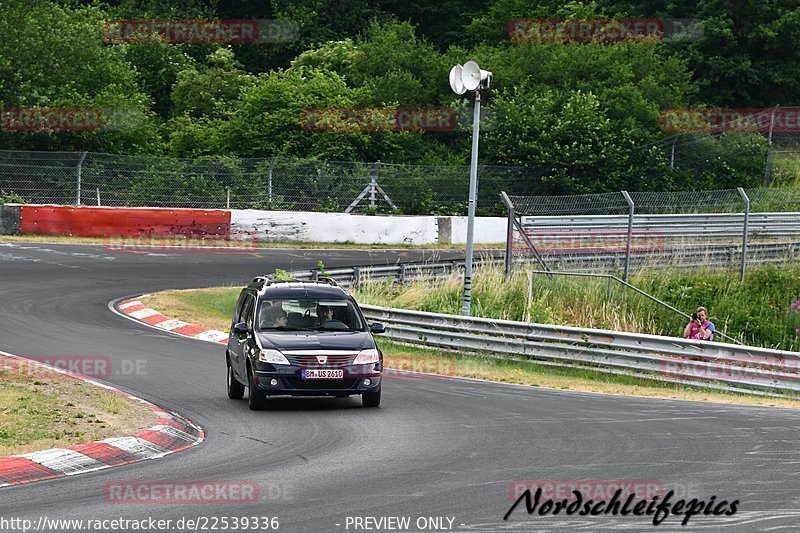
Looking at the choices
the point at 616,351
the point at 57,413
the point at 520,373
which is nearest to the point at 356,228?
the point at 520,373

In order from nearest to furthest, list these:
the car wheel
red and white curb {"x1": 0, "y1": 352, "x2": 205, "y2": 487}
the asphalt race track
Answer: the asphalt race track → red and white curb {"x1": 0, "y1": 352, "x2": 205, "y2": 487} → the car wheel

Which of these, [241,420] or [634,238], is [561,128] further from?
[241,420]

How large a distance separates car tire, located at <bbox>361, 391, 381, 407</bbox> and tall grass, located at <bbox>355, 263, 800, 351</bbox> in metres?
8.23

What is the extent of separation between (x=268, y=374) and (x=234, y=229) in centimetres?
2205

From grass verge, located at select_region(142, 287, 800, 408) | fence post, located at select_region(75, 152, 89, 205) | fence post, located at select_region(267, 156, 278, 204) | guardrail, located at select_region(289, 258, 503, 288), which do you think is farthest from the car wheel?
fence post, located at select_region(267, 156, 278, 204)

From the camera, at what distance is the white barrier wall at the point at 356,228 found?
36.2m

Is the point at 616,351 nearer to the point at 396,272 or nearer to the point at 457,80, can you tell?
the point at 457,80

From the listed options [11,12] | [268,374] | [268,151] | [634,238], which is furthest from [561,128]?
[268,374]

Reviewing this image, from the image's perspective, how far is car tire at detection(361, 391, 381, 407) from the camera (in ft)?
48.3

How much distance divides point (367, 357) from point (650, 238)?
48.6 ft

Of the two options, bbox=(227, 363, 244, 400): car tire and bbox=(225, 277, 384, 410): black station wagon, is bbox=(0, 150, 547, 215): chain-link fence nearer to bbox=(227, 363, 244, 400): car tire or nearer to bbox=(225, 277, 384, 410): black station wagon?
bbox=(225, 277, 384, 410): black station wagon

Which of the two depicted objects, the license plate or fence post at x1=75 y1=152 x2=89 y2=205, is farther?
fence post at x1=75 y1=152 x2=89 y2=205

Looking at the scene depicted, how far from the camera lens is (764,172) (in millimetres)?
44594

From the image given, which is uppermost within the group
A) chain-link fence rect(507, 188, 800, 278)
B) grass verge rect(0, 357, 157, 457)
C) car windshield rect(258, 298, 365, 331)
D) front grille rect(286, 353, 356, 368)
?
chain-link fence rect(507, 188, 800, 278)
